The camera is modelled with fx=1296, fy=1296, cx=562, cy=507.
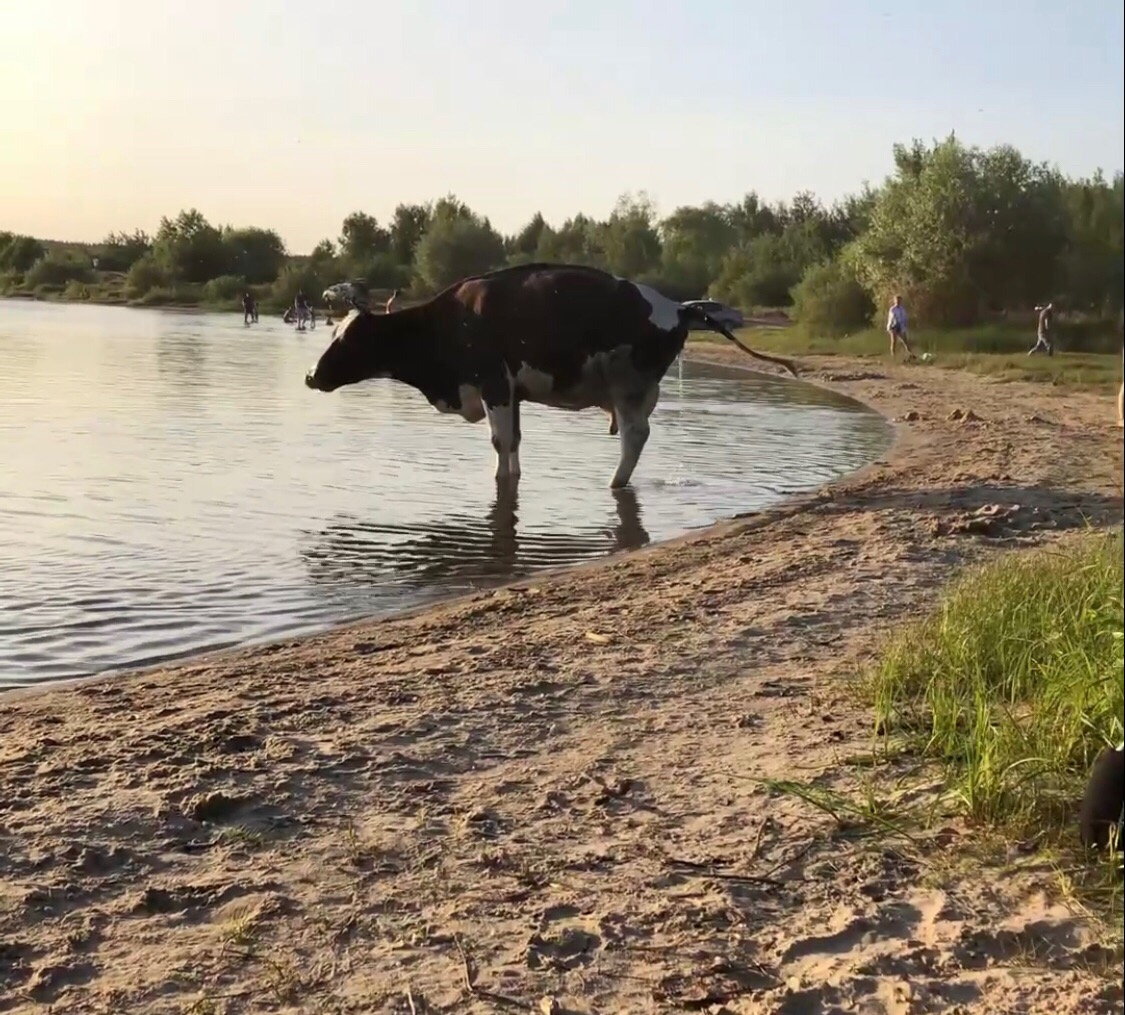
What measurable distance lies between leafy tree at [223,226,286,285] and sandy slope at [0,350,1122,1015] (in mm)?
96141

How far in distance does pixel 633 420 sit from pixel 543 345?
129 centimetres

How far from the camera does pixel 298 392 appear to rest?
86.5 ft

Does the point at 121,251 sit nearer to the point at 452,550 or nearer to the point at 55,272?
the point at 55,272

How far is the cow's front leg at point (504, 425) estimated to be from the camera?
13.8 m

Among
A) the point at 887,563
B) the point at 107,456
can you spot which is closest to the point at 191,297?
the point at 107,456

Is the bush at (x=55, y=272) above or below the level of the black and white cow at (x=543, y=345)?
above

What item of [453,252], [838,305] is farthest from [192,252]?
[838,305]

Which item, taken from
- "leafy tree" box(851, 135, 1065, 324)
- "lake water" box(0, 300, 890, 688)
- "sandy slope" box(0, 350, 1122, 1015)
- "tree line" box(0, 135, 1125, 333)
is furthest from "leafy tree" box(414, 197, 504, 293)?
"sandy slope" box(0, 350, 1122, 1015)

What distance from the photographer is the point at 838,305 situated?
47.7 metres

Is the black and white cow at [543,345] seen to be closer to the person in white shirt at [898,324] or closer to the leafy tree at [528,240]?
the person in white shirt at [898,324]

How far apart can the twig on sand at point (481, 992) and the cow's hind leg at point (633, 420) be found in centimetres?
1028

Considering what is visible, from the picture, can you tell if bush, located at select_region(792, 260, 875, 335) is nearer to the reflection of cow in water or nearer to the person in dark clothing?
the person in dark clothing

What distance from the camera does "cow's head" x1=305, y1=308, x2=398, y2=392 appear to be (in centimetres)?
1463

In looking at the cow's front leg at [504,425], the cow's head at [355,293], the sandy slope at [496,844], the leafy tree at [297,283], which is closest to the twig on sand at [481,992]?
the sandy slope at [496,844]
